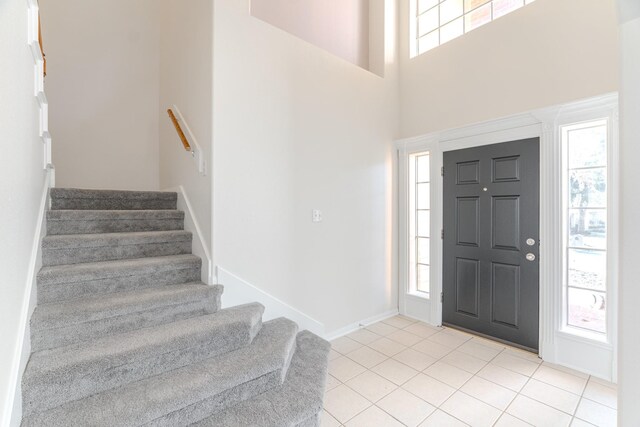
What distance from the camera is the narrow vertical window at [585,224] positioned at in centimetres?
236

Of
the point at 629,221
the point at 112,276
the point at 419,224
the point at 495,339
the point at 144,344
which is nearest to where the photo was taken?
the point at 629,221

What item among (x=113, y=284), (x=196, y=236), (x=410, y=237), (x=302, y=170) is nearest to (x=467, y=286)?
(x=410, y=237)

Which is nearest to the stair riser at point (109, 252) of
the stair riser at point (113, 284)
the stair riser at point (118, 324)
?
the stair riser at point (113, 284)

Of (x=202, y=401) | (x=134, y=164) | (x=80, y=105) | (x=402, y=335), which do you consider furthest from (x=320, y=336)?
(x=80, y=105)

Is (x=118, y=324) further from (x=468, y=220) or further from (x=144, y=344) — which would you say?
(x=468, y=220)

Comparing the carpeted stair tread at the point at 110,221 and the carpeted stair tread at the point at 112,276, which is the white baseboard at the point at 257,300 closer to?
the carpeted stair tread at the point at 112,276

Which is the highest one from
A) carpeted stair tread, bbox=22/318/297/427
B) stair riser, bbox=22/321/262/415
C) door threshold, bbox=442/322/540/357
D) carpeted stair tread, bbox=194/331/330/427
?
stair riser, bbox=22/321/262/415

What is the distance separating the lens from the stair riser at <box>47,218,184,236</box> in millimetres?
2348

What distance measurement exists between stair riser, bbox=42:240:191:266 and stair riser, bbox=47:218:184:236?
0.97ft

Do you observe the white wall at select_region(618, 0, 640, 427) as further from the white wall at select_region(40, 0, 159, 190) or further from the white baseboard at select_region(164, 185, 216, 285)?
the white wall at select_region(40, 0, 159, 190)

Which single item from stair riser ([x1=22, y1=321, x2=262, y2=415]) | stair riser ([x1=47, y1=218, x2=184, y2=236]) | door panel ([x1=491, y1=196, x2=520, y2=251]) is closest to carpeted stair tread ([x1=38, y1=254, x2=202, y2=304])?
stair riser ([x1=47, y1=218, x2=184, y2=236])

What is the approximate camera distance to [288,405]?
1734mm

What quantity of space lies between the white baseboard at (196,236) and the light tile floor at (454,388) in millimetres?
1292

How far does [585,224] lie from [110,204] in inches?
168
